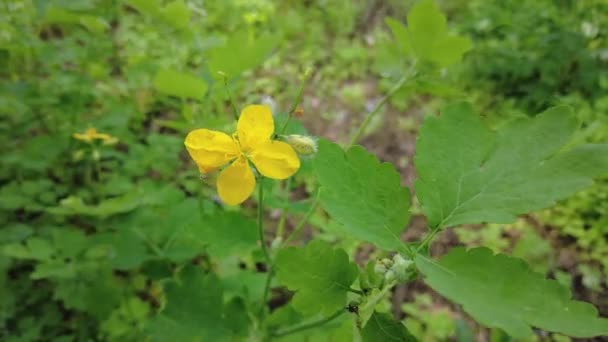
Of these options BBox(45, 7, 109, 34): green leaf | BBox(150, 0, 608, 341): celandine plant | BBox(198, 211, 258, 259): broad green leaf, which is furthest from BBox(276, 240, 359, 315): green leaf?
BBox(45, 7, 109, 34): green leaf

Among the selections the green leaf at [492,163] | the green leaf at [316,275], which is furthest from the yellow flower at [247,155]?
the green leaf at [492,163]

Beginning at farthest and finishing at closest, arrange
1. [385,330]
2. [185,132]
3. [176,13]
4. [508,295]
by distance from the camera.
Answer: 1. [185,132]
2. [176,13]
3. [385,330]
4. [508,295]

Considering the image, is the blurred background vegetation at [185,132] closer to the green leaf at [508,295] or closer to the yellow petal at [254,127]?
the yellow petal at [254,127]

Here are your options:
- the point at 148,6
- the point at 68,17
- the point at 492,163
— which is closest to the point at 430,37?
the point at 492,163

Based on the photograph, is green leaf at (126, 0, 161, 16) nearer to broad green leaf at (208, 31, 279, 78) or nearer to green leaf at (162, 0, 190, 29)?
green leaf at (162, 0, 190, 29)

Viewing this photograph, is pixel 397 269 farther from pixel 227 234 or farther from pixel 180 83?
pixel 180 83
